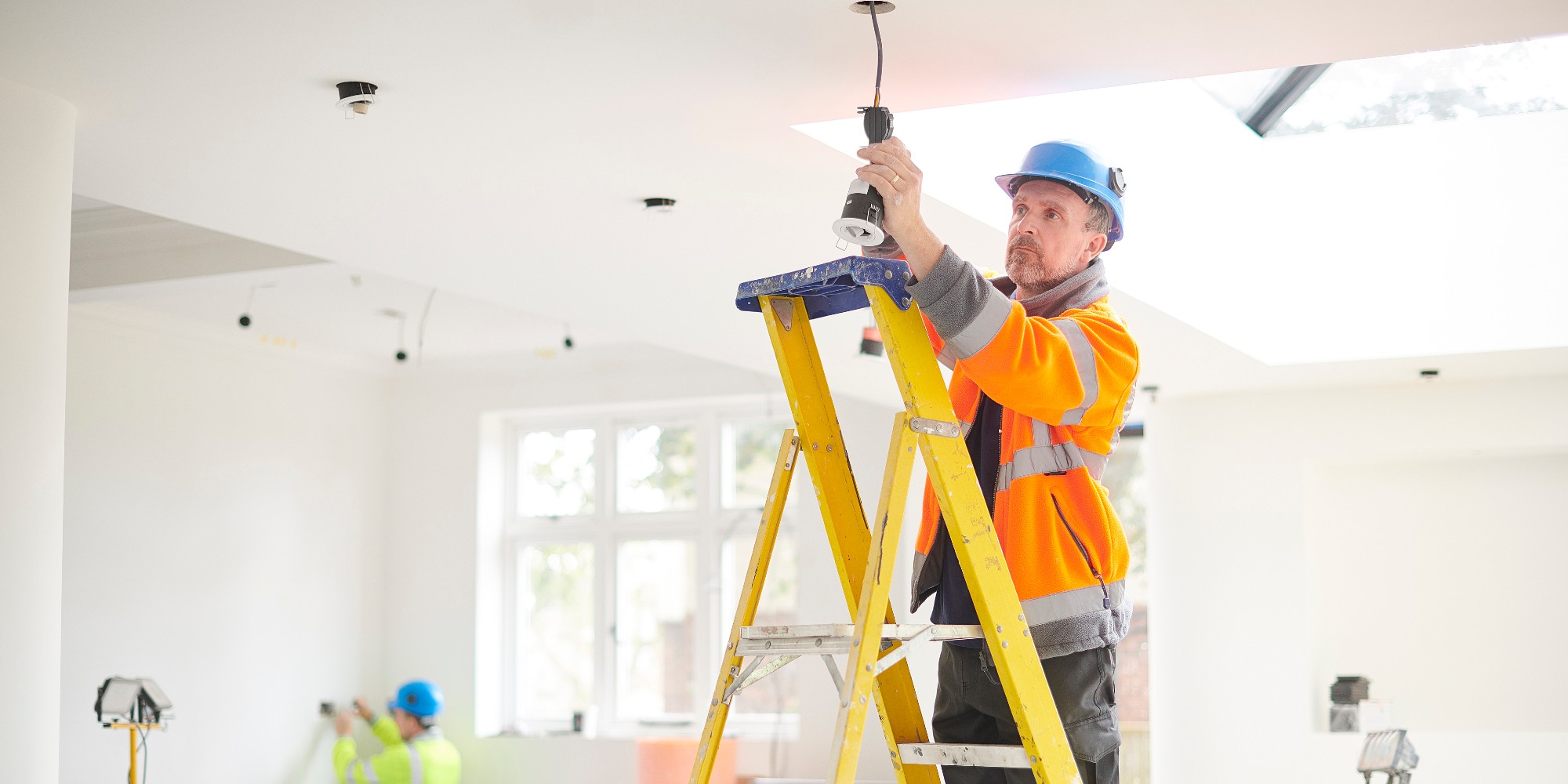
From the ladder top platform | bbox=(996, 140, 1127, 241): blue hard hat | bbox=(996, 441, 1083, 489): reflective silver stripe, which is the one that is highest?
bbox=(996, 140, 1127, 241): blue hard hat

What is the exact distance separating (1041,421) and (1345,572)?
5261mm

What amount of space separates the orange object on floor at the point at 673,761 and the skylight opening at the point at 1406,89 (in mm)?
4090

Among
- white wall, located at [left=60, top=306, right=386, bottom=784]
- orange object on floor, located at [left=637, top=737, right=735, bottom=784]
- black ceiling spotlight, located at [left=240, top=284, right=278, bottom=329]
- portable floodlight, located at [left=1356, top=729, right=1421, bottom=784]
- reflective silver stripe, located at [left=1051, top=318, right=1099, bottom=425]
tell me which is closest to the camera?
reflective silver stripe, located at [left=1051, top=318, right=1099, bottom=425]

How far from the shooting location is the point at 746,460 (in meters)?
8.09

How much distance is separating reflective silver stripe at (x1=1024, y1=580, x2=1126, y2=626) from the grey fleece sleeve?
429mm

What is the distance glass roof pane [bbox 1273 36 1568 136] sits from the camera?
17.1ft

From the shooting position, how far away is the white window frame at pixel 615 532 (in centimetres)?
791

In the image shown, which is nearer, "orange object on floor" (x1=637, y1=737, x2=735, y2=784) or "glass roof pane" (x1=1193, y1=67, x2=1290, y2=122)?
"glass roof pane" (x1=1193, y1=67, x2=1290, y2=122)

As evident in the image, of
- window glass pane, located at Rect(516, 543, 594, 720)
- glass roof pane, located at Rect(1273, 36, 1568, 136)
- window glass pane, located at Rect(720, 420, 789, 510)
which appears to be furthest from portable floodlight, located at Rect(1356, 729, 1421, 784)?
window glass pane, located at Rect(516, 543, 594, 720)

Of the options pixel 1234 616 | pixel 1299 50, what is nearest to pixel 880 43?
pixel 1299 50

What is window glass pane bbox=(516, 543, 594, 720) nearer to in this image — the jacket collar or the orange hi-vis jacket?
the orange hi-vis jacket

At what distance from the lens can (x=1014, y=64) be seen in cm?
278

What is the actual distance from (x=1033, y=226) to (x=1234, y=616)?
190 inches

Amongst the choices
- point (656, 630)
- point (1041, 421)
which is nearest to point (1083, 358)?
point (1041, 421)
